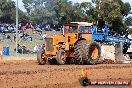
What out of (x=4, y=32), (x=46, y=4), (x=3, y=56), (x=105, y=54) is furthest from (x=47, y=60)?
(x=46, y=4)

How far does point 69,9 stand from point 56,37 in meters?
40.2

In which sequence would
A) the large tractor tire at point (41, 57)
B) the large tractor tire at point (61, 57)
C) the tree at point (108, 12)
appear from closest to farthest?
the large tractor tire at point (61, 57) < the large tractor tire at point (41, 57) < the tree at point (108, 12)

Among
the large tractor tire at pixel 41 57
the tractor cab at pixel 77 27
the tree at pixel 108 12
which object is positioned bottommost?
the large tractor tire at pixel 41 57

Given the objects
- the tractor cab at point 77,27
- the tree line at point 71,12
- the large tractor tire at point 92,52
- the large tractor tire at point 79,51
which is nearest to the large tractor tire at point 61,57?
the large tractor tire at point 79,51

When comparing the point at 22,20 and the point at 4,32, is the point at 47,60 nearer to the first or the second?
the point at 4,32

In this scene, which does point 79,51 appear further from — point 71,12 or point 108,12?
point 71,12

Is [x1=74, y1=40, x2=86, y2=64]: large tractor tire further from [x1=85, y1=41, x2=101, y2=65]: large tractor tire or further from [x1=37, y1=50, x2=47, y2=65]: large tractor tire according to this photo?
[x1=37, y1=50, x2=47, y2=65]: large tractor tire

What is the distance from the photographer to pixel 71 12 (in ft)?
195

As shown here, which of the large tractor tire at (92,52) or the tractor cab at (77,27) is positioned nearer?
the large tractor tire at (92,52)

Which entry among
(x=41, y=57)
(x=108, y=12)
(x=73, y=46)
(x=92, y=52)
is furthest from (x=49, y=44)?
(x=108, y=12)

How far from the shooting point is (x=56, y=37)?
21.6 meters

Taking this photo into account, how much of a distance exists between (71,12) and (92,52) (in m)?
37.8

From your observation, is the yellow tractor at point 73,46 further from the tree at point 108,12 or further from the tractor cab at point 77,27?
the tree at point 108,12

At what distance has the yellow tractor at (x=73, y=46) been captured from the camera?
69.2 ft
